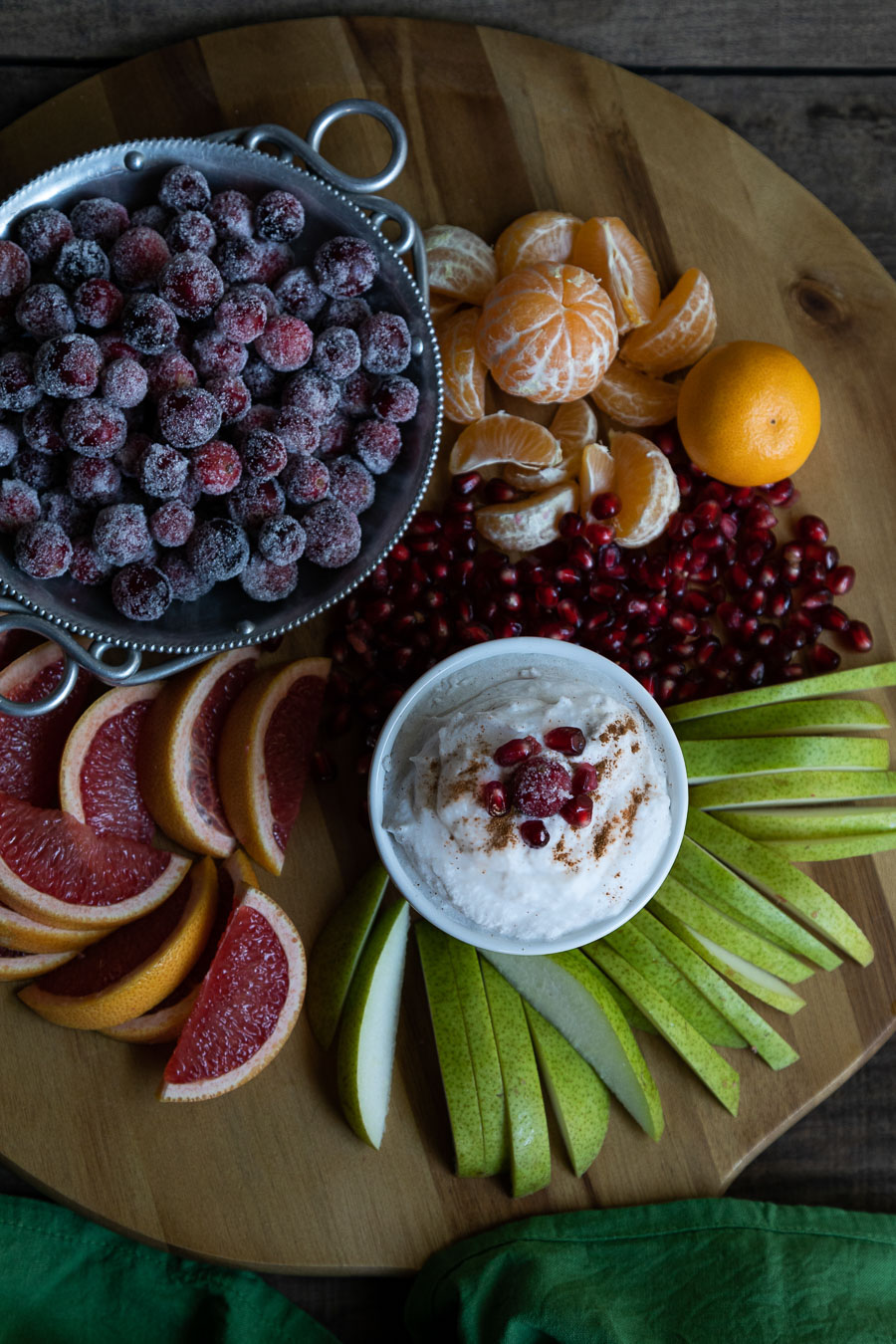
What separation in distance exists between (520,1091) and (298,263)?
1.60m

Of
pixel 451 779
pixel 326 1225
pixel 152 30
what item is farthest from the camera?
pixel 152 30

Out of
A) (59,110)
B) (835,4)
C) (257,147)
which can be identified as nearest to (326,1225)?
(257,147)

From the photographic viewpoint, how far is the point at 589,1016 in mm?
1995

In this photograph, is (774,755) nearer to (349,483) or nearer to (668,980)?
(668,980)

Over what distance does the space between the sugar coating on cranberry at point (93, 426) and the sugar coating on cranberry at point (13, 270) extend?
23 centimetres

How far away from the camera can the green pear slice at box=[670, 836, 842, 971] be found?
2.02 metres

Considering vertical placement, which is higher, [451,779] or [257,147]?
[257,147]

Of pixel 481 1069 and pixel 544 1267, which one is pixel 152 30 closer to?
pixel 481 1069

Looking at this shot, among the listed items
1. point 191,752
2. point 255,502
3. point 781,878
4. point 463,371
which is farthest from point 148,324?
point 781,878

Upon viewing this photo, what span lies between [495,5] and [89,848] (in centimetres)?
192

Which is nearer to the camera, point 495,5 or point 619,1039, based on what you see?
point 619,1039

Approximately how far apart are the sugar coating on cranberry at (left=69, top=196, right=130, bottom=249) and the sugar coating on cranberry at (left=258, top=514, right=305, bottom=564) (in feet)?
1.85

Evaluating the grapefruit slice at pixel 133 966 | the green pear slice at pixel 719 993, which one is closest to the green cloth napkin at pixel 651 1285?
the green pear slice at pixel 719 993

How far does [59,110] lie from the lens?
6.84 feet
